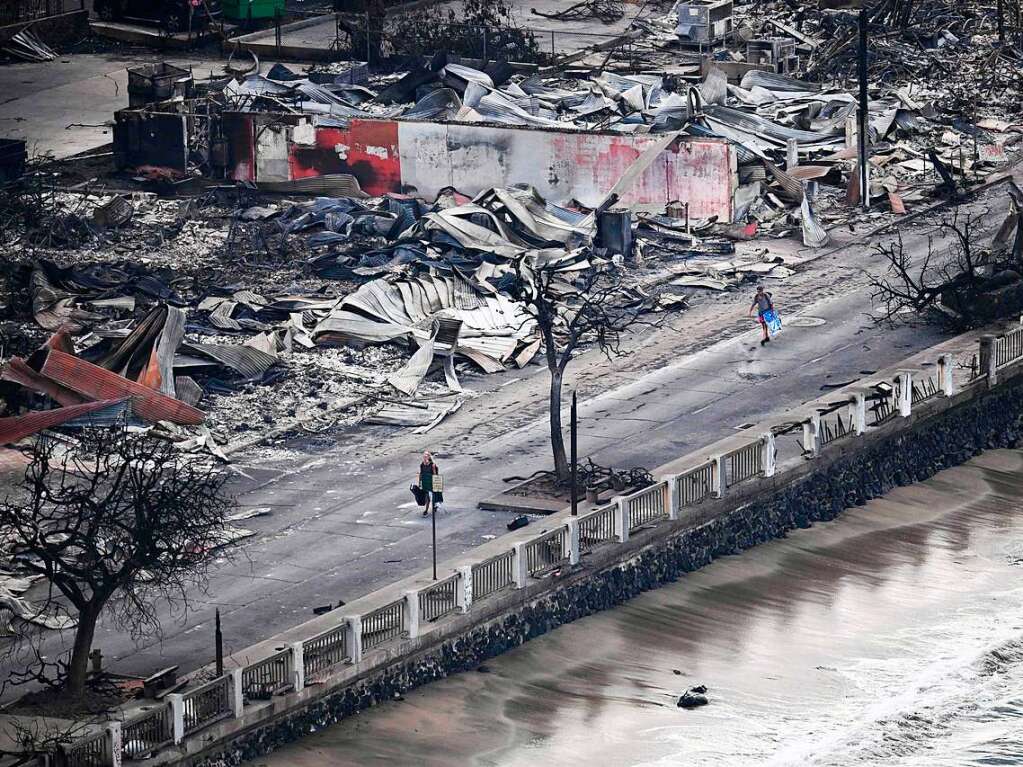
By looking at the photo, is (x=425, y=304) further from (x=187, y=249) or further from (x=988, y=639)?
(x=988, y=639)

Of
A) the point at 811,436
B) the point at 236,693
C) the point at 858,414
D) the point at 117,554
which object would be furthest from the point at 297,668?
the point at 858,414

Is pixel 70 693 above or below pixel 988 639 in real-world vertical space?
above

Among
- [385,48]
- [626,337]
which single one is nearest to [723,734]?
[626,337]

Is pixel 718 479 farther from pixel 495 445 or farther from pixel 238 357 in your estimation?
pixel 238 357

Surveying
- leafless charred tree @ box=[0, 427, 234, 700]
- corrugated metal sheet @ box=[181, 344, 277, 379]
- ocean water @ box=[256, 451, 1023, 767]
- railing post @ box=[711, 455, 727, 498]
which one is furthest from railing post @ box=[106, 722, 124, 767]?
corrugated metal sheet @ box=[181, 344, 277, 379]

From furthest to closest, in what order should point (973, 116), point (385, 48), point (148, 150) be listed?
point (385, 48)
point (973, 116)
point (148, 150)

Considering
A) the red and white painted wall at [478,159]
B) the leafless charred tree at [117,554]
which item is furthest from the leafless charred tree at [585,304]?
the leafless charred tree at [117,554]
